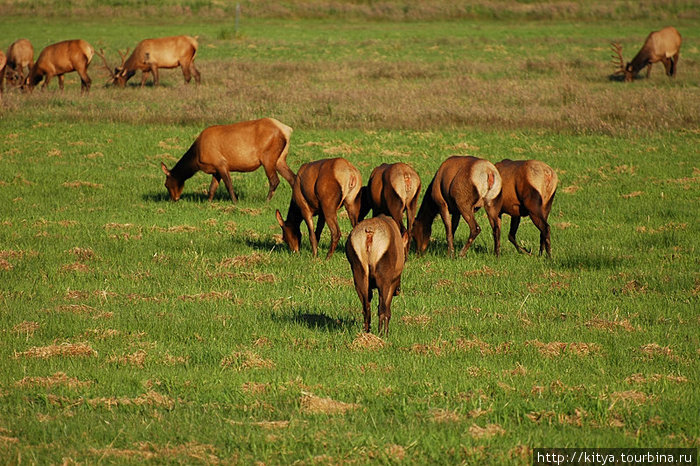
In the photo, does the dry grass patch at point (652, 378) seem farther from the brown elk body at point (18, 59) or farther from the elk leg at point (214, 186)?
the brown elk body at point (18, 59)

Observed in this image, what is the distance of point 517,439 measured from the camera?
6.36 metres

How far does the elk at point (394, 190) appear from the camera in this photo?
1257 centimetres

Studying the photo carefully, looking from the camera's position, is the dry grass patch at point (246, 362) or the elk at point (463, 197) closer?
the dry grass patch at point (246, 362)

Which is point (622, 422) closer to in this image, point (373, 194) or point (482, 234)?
point (373, 194)

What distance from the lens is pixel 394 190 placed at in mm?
12570

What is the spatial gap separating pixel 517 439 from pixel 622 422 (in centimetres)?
95

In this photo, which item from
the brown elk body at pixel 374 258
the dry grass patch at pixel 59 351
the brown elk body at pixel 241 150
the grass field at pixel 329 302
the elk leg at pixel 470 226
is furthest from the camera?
the brown elk body at pixel 241 150

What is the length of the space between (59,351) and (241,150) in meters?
8.84

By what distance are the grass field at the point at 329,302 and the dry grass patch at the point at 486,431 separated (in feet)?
0.07

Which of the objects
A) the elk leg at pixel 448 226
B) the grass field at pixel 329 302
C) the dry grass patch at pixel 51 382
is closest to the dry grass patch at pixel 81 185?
the grass field at pixel 329 302

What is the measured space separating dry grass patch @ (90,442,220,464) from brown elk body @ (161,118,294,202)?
10662 millimetres

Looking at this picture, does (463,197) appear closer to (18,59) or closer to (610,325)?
(610,325)

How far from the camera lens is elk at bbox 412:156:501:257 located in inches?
507

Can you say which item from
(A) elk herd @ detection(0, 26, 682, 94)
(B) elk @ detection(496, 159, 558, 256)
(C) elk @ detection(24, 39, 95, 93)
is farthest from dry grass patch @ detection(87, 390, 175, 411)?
(C) elk @ detection(24, 39, 95, 93)
